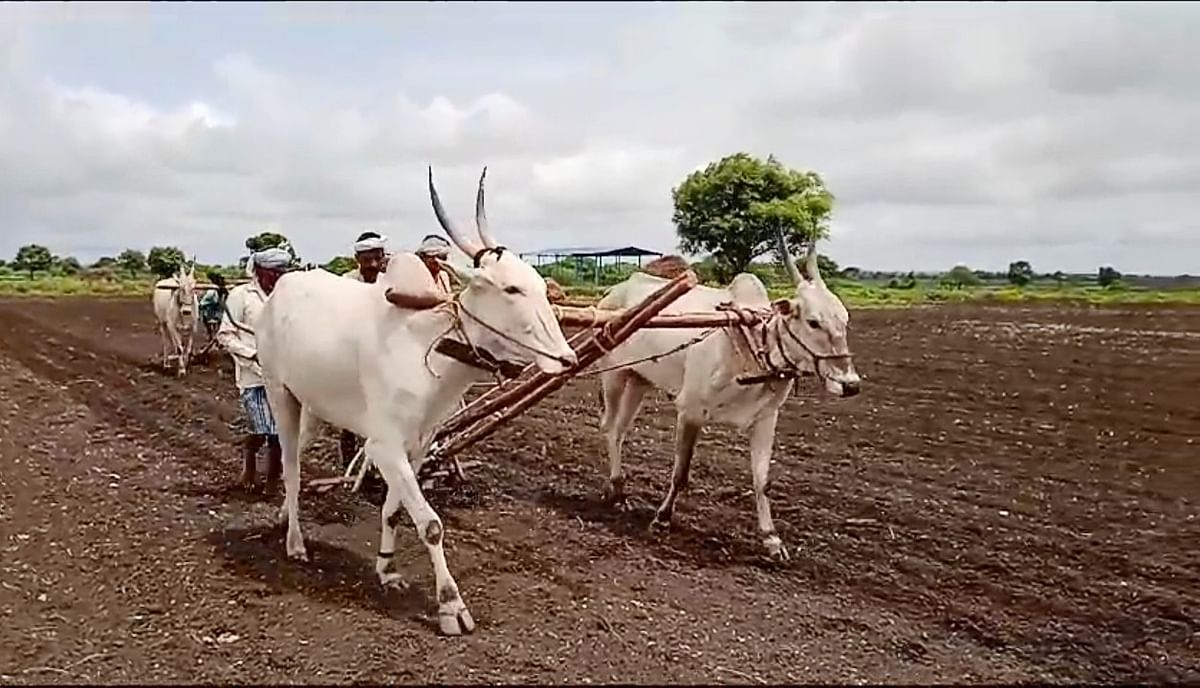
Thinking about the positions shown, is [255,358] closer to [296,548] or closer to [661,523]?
[296,548]

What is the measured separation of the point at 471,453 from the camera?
10.4 m

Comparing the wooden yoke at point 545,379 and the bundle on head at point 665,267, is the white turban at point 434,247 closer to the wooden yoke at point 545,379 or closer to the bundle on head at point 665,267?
the wooden yoke at point 545,379

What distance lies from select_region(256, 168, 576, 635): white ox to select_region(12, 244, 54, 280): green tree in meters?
65.8

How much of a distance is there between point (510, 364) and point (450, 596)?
3.79 feet

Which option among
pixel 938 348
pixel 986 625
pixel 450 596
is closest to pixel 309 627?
pixel 450 596

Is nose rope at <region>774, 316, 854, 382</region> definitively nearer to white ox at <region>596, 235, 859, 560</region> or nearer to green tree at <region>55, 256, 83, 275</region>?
white ox at <region>596, 235, 859, 560</region>

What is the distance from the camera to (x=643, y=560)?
6973mm

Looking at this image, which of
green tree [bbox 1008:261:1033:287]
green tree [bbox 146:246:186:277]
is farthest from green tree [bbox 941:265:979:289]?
green tree [bbox 146:246:186:277]

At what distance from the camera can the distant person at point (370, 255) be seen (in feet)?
26.2

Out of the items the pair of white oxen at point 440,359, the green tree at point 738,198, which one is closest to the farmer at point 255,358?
the pair of white oxen at point 440,359

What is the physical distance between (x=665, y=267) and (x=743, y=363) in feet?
5.02

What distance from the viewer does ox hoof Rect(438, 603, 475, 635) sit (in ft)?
18.4

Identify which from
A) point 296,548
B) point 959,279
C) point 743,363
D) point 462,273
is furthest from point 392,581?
point 959,279

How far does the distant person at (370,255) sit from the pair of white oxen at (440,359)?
1.03 meters
